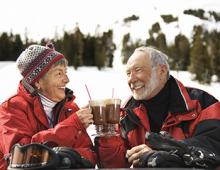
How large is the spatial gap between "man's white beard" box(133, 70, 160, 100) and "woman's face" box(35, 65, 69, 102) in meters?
0.58

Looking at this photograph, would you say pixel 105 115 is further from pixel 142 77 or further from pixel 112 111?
pixel 142 77

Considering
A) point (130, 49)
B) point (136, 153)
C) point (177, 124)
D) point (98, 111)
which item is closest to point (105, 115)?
point (98, 111)

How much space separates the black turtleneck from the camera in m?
3.76

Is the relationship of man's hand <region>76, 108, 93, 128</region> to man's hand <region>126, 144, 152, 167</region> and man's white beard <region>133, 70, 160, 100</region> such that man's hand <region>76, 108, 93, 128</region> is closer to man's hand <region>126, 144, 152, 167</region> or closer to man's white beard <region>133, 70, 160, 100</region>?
man's hand <region>126, 144, 152, 167</region>

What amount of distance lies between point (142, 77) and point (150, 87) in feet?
0.31

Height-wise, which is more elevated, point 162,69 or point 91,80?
point 162,69

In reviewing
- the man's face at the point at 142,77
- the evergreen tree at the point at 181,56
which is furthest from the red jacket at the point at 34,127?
the evergreen tree at the point at 181,56

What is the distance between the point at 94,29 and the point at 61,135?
36.4 meters

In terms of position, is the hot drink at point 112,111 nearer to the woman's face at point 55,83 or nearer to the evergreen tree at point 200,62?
the woman's face at point 55,83

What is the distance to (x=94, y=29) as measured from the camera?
39.2 m

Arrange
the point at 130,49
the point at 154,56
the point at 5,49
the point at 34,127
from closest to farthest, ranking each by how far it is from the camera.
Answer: the point at 34,127, the point at 154,56, the point at 5,49, the point at 130,49

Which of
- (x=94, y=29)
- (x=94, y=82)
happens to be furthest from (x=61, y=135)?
(x=94, y=29)

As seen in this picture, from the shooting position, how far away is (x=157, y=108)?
3785mm

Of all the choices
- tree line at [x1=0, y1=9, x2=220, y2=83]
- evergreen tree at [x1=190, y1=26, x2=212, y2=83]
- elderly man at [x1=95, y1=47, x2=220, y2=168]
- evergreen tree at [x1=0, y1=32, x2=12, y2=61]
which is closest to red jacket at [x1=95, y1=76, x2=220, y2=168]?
elderly man at [x1=95, y1=47, x2=220, y2=168]
